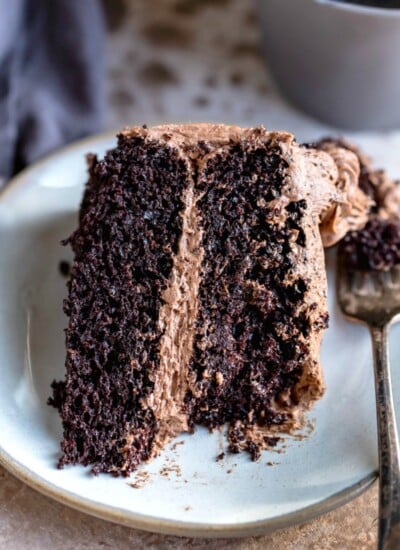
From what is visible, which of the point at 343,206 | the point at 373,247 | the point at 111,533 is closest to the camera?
the point at 111,533

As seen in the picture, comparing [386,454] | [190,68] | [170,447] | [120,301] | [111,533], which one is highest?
[190,68]

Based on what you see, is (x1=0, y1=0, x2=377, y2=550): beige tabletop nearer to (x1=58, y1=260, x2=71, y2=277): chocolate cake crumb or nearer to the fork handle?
(x1=58, y1=260, x2=71, y2=277): chocolate cake crumb

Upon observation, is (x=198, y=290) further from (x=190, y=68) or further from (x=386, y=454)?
(x=190, y=68)

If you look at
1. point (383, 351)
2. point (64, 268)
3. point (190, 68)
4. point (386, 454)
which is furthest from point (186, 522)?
point (190, 68)

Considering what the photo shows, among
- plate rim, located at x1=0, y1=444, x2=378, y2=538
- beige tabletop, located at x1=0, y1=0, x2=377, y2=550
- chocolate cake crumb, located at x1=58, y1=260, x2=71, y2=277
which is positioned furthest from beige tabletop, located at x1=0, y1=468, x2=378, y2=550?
beige tabletop, located at x1=0, y1=0, x2=377, y2=550

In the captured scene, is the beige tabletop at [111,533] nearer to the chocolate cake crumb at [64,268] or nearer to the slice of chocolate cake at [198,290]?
the slice of chocolate cake at [198,290]

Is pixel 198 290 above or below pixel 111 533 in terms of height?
above
